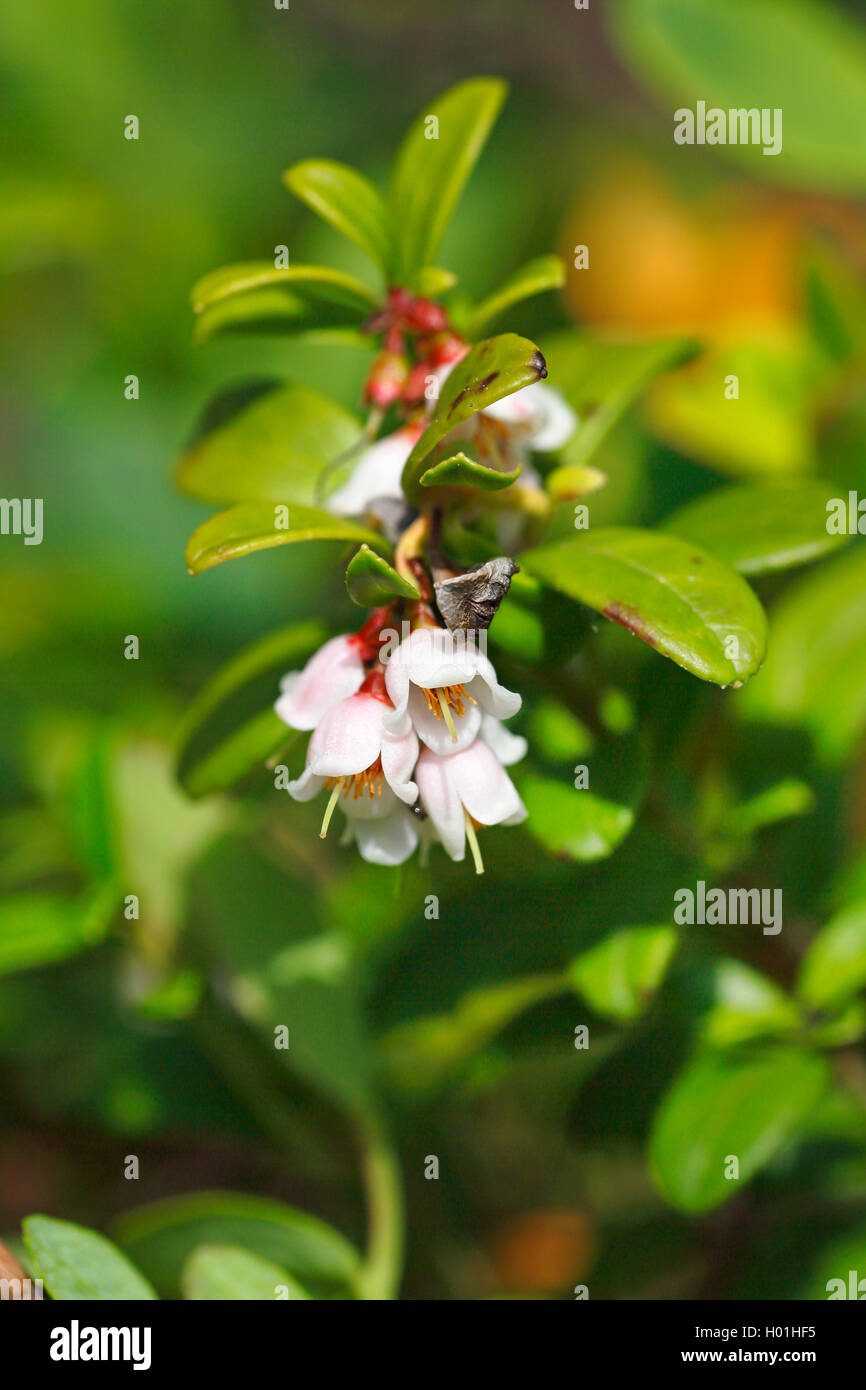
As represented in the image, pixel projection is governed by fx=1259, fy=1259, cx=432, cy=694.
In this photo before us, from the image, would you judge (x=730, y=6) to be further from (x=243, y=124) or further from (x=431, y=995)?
(x=431, y=995)

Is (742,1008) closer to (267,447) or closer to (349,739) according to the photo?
(349,739)

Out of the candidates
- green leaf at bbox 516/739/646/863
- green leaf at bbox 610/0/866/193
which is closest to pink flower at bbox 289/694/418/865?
green leaf at bbox 516/739/646/863

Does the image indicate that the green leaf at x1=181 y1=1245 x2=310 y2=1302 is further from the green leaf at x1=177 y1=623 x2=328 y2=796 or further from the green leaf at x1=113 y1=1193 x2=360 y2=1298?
the green leaf at x1=177 y1=623 x2=328 y2=796

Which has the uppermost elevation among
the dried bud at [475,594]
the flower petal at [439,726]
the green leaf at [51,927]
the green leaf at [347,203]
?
the green leaf at [347,203]

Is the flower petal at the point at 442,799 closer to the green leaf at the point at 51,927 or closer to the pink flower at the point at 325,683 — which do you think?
the pink flower at the point at 325,683

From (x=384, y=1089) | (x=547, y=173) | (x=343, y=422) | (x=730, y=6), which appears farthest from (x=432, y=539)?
(x=547, y=173)

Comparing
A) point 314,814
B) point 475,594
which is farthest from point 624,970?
point 314,814

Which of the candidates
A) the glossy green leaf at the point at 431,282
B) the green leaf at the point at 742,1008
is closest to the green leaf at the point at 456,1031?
the green leaf at the point at 742,1008
